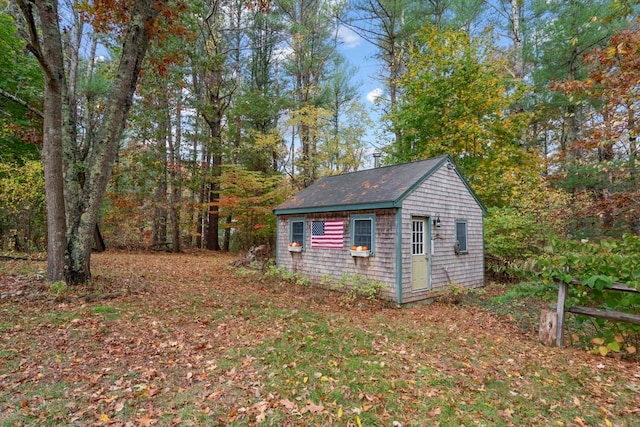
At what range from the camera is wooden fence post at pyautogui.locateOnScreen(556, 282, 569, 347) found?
203 inches

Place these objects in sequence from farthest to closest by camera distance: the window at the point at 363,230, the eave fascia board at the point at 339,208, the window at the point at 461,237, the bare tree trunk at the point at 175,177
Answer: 1. the bare tree trunk at the point at 175,177
2. the window at the point at 461,237
3. the window at the point at 363,230
4. the eave fascia board at the point at 339,208

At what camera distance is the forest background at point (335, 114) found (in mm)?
10672

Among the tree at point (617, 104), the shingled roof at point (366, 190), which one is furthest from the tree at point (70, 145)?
the tree at point (617, 104)

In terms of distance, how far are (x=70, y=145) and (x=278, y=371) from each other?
638cm

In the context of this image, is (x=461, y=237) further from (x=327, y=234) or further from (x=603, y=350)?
(x=603, y=350)

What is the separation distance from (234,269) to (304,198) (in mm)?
3765

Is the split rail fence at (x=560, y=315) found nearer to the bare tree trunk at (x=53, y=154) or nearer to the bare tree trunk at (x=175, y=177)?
the bare tree trunk at (x=53, y=154)

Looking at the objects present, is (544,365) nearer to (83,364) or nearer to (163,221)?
(83,364)

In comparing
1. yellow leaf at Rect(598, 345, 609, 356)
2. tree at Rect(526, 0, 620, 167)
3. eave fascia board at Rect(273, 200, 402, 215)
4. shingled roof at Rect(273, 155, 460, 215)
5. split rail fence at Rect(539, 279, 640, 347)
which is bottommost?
yellow leaf at Rect(598, 345, 609, 356)

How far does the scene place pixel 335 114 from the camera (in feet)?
70.9

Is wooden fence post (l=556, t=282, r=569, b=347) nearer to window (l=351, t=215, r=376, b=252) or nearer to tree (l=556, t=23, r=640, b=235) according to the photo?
window (l=351, t=215, r=376, b=252)

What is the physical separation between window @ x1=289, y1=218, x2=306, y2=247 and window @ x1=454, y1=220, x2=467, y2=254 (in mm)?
4538

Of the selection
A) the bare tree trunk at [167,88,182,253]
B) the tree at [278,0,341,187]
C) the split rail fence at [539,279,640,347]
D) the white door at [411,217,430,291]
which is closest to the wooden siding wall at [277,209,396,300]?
the white door at [411,217,430,291]

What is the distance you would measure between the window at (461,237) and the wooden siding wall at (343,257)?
8.92 ft
